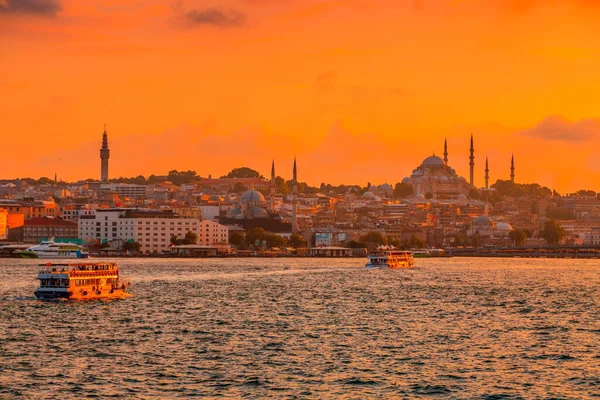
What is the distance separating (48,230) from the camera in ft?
527

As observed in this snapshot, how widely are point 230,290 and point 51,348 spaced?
97.1ft

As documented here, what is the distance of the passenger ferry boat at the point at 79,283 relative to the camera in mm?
53219

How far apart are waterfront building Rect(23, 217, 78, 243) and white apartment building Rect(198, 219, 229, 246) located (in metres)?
16.6

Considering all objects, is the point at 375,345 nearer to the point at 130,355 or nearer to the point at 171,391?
the point at 130,355

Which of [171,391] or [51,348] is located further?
[51,348]

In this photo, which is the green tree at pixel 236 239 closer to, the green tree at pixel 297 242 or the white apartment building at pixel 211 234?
the white apartment building at pixel 211 234

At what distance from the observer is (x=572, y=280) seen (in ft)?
273

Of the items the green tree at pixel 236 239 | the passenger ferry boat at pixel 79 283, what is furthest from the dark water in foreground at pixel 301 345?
the green tree at pixel 236 239

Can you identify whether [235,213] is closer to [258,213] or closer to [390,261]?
[258,213]

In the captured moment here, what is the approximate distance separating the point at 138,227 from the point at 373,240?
1617 inches

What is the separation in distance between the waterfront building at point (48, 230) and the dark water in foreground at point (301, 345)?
99.2m

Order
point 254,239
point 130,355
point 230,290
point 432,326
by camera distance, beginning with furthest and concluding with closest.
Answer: point 254,239
point 230,290
point 432,326
point 130,355

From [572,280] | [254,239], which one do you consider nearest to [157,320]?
[572,280]

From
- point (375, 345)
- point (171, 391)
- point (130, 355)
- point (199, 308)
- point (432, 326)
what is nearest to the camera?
point (171, 391)
